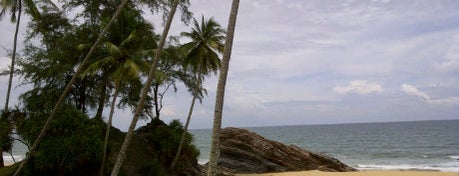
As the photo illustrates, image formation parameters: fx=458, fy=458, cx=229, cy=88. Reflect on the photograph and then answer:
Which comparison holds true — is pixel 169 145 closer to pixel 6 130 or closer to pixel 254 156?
pixel 6 130

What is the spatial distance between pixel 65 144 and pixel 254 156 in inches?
674

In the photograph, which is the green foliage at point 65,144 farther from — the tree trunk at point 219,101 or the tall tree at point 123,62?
the tree trunk at point 219,101

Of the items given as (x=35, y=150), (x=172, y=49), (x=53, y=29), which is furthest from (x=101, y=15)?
(x=35, y=150)

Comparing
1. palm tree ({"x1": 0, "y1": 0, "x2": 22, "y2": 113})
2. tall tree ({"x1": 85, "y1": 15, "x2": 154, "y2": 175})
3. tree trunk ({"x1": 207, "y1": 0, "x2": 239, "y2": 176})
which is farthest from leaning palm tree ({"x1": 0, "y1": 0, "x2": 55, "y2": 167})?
tree trunk ({"x1": 207, "y1": 0, "x2": 239, "y2": 176})

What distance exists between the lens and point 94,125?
22.2 meters

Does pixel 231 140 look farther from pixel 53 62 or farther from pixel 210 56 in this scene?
pixel 53 62

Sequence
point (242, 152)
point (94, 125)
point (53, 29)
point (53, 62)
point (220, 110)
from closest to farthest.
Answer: point (220, 110) → point (94, 125) → point (53, 62) → point (53, 29) → point (242, 152)

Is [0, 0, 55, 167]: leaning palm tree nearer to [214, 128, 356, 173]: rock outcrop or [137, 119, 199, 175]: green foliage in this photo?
[137, 119, 199, 175]: green foliage

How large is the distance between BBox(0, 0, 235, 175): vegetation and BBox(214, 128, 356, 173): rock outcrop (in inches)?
206

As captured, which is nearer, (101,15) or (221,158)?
(101,15)

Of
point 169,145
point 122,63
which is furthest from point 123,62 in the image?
point 169,145

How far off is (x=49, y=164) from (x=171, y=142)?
27.8 ft

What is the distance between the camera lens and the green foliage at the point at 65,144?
20688 millimetres

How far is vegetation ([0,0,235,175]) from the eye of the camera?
827 inches
